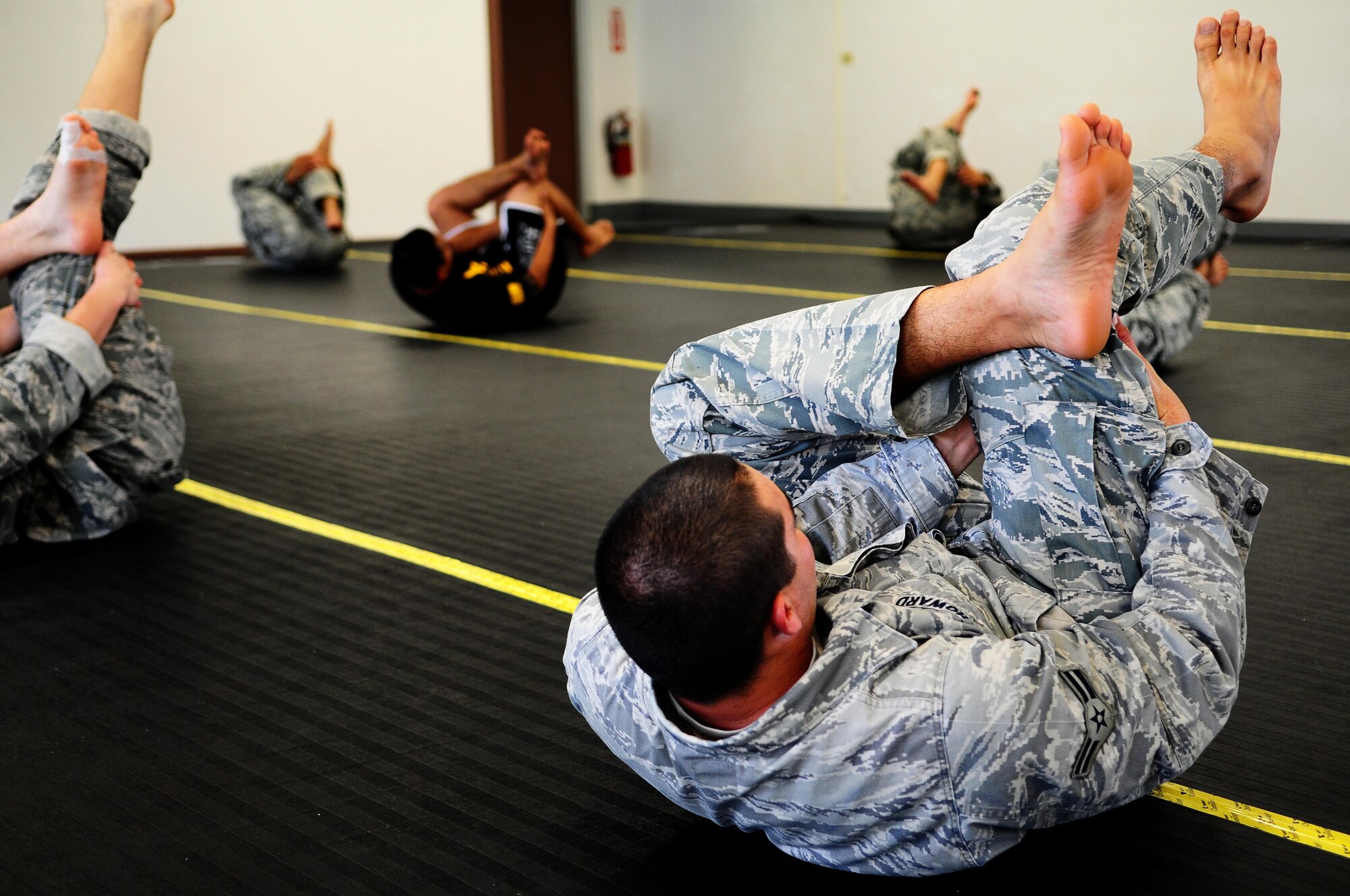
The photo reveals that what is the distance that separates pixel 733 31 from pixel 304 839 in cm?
908

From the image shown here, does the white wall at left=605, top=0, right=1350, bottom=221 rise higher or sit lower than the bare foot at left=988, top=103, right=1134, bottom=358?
higher

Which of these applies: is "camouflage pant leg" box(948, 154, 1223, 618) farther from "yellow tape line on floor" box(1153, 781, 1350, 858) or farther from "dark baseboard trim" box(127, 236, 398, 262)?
"dark baseboard trim" box(127, 236, 398, 262)

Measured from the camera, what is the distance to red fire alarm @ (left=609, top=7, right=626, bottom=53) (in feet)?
33.3

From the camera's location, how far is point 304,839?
148 centimetres

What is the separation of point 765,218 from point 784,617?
8864 mm

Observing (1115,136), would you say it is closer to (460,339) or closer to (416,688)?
(416,688)

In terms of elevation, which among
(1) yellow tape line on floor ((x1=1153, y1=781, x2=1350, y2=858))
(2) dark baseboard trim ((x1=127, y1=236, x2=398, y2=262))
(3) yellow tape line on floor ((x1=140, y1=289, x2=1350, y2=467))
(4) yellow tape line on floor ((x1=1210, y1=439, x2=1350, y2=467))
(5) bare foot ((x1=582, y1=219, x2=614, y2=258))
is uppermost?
(5) bare foot ((x1=582, y1=219, x2=614, y2=258))

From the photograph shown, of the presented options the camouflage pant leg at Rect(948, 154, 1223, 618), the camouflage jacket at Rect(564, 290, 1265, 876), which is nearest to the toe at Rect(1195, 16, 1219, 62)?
the camouflage pant leg at Rect(948, 154, 1223, 618)

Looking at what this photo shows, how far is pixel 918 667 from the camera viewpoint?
3.83 feet

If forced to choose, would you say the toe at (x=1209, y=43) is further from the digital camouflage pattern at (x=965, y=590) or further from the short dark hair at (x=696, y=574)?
the short dark hair at (x=696, y=574)

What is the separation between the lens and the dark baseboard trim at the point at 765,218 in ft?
24.0

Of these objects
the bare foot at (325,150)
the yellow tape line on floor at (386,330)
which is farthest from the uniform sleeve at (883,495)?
the bare foot at (325,150)

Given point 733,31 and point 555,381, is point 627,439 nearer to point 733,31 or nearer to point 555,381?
point 555,381

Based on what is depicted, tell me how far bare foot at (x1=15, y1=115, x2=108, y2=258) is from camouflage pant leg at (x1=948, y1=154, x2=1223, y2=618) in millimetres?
1805
